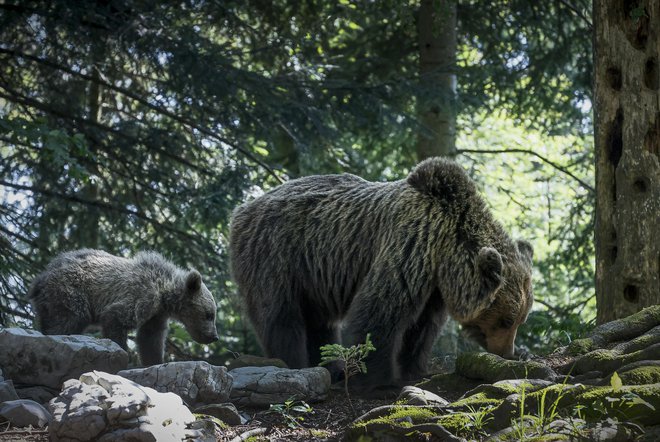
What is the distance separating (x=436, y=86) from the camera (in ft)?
42.5

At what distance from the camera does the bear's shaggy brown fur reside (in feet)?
23.2

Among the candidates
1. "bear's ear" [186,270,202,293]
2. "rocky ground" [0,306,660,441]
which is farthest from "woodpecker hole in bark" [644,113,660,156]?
"bear's ear" [186,270,202,293]

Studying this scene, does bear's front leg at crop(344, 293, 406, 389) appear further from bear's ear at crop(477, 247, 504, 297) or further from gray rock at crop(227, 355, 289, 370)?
bear's ear at crop(477, 247, 504, 297)

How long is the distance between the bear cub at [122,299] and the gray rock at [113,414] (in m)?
3.17

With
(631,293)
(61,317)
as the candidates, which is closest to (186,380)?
(61,317)

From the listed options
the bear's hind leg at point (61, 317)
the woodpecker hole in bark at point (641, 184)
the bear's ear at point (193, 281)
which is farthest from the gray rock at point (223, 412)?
the woodpecker hole in bark at point (641, 184)

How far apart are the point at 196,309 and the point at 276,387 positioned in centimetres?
305

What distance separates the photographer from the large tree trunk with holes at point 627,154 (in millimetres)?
7383

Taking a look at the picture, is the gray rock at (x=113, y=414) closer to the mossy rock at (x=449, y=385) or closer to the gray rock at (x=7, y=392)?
the gray rock at (x=7, y=392)

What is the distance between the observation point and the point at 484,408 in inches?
190

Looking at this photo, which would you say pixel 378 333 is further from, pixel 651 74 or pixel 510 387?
pixel 651 74

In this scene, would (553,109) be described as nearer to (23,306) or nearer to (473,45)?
(473,45)

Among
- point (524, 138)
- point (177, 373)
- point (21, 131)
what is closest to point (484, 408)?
point (177, 373)

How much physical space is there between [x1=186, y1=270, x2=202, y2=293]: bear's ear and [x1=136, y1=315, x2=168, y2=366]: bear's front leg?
396 mm
